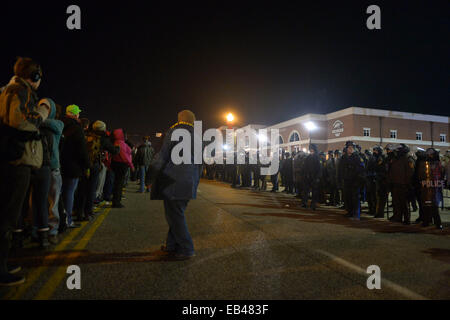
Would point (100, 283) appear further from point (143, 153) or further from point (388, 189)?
point (143, 153)

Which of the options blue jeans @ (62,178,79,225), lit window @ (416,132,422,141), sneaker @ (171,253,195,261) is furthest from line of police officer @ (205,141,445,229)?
lit window @ (416,132,422,141)

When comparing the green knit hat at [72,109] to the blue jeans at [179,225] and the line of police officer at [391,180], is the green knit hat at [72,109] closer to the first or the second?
the blue jeans at [179,225]

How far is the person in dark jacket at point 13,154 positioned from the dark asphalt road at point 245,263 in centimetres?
50

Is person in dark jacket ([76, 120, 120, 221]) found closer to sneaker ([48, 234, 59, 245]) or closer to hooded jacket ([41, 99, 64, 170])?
hooded jacket ([41, 99, 64, 170])

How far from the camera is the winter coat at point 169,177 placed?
4.04 meters

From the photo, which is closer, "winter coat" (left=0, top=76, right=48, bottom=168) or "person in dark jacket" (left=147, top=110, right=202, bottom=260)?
Result: "winter coat" (left=0, top=76, right=48, bottom=168)

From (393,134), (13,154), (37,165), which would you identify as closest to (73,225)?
(37,165)

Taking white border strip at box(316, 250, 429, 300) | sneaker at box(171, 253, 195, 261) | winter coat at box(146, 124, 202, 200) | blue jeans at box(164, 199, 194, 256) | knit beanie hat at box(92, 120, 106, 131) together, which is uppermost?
knit beanie hat at box(92, 120, 106, 131)

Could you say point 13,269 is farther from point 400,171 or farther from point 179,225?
point 400,171

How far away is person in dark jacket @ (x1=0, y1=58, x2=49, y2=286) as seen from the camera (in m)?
3.05

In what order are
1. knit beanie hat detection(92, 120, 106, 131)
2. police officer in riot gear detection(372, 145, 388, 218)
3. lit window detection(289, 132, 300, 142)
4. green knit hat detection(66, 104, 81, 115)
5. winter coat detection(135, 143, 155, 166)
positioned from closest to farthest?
green knit hat detection(66, 104, 81, 115) → knit beanie hat detection(92, 120, 106, 131) → police officer in riot gear detection(372, 145, 388, 218) → winter coat detection(135, 143, 155, 166) → lit window detection(289, 132, 300, 142)

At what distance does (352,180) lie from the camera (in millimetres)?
8164

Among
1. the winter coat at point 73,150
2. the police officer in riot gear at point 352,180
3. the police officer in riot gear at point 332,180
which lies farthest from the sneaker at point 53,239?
the police officer in riot gear at point 332,180
